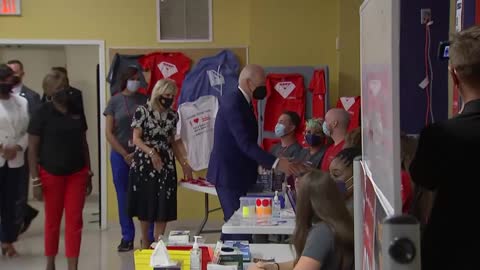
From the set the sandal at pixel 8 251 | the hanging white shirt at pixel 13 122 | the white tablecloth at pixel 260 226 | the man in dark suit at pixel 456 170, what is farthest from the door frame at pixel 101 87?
the man in dark suit at pixel 456 170

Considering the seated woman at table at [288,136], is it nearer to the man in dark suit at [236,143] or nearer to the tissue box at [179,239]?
the man in dark suit at [236,143]

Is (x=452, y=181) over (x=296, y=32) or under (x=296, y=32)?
under

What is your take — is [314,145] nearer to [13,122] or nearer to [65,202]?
[65,202]

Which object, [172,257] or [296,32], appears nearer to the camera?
[172,257]

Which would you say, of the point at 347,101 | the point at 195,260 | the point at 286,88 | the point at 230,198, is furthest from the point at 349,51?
the point at 195,260

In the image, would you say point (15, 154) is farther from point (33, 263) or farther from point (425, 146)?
point (425, 146)

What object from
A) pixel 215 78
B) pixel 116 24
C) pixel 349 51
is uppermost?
pixel 116 24

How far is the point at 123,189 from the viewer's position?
22.1 ft

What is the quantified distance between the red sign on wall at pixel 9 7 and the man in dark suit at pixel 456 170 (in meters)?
6.68

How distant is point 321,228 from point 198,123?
4784mm

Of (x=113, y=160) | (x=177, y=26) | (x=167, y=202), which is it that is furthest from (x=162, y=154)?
(x=177, y=26)

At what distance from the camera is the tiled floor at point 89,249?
5.86m

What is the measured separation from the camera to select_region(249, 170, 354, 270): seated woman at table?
275cm

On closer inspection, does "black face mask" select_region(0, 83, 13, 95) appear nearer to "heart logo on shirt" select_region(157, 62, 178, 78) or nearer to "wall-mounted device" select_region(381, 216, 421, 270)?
"heart logo on shirt" select_region(157, 62, 178, 78)
